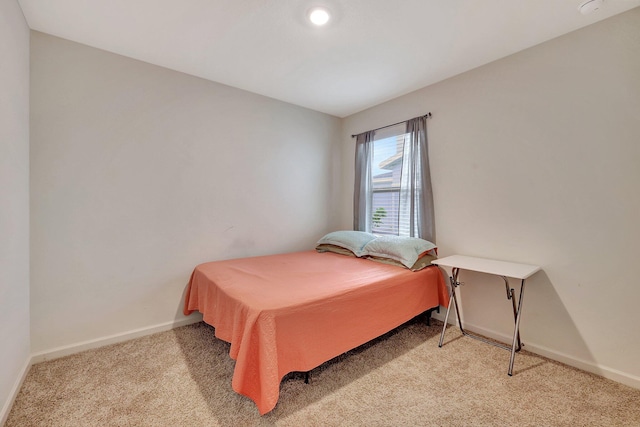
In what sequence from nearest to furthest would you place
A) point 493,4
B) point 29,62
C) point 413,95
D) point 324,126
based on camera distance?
point 493,4 → point 29,62 → point 413,95 → point 324,126

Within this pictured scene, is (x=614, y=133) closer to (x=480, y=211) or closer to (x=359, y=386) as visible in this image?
(x=480, y=211)

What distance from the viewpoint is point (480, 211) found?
8.21 ft

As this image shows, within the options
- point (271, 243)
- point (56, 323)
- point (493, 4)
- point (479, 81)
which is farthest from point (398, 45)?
point (56, 323)

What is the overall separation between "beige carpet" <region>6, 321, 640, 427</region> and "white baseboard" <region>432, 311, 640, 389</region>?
0.05 m

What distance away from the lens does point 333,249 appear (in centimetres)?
328

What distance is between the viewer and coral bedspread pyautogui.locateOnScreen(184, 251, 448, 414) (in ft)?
4.87

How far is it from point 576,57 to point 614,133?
63cm

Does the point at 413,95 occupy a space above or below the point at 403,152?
above

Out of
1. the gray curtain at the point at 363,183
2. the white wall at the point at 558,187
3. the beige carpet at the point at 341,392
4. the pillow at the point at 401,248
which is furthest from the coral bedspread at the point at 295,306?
the gray curtain at the point at 363,183

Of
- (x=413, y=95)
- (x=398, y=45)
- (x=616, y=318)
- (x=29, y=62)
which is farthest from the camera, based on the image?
(x=413, y=95)

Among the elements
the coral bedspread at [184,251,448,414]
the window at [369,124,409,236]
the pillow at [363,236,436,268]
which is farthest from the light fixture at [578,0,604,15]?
the coral bedspread at [184,251,448,414]

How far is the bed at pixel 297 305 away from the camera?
4.88 feet

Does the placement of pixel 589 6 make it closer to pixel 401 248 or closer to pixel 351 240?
pixel 401 248

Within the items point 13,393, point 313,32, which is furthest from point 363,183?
point 13,393
